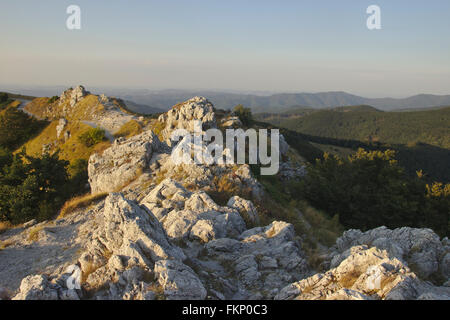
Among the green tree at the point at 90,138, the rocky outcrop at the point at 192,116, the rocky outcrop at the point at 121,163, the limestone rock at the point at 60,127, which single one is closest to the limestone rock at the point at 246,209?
the rocky outcrop at the point at 121,163

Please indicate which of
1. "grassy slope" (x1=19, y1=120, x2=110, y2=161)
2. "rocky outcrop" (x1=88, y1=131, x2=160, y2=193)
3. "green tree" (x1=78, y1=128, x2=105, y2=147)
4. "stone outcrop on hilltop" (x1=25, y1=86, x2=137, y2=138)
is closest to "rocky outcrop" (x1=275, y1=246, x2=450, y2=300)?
"rocky outcrop" (x1=88, y1=131, x2=160, y2=193)

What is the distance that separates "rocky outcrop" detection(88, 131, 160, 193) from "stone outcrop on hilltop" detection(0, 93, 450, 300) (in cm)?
374

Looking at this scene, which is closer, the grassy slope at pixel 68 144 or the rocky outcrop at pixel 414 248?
the rocky outcrop at pixel 414 248

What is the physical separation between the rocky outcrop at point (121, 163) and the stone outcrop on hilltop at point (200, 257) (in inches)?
147

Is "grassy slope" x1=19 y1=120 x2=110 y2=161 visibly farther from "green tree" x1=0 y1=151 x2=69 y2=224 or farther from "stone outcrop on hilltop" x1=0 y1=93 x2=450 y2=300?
"stone outcrop on hilltop" x1=0 y1=93 x2=450 y2=300

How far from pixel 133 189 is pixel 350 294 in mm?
16496

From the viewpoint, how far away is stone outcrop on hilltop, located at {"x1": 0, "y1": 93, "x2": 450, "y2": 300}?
7.32 m

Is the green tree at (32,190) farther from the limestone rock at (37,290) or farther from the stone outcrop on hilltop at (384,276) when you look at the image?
the stone outcrop on hilltop at (384,276)

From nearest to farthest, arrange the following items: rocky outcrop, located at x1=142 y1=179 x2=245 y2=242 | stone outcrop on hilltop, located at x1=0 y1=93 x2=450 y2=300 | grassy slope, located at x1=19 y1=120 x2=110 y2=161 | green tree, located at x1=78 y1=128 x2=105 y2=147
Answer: stone outcrop on hilltop, located at x1=0 y1=93 x2=450 y2=300 → rocky outcrop, located at x1=142 y1=179 x2=245 y2=242 → grassy slope, located at x1=19 y1=120 x2=110 y2=161 → green tree, located at x1=78 y1=128 x2=105 y2=147

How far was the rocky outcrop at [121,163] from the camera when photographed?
72.4 ft

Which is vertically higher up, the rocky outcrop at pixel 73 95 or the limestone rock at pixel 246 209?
the rocky outcrop at pixel 73 95

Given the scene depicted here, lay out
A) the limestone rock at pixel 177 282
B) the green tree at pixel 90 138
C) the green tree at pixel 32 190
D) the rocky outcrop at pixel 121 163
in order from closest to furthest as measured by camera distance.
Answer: the limestone rock at pixel 177 282 < the green tree at pixel 32 190 < the rocky outcrop at pixel 121 163 < the green tree at pixel 90 138
